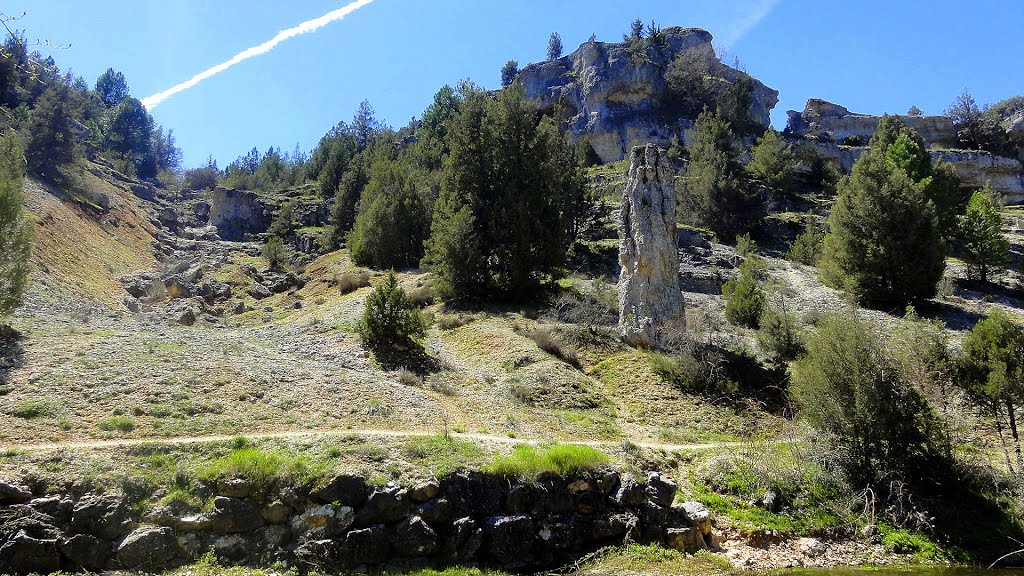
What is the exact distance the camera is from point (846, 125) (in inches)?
3250

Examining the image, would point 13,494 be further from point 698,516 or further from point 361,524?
point 698,516

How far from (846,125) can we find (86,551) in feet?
308

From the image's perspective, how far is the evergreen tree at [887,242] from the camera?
103 ft

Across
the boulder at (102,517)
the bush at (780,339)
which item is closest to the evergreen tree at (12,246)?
the boulder at (102,517)

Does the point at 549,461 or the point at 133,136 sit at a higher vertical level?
the point at 133,136

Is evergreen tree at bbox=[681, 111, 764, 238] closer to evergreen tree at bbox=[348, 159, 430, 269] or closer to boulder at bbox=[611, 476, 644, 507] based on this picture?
evergreen tree at bbox=[348, 159, 430, 269]

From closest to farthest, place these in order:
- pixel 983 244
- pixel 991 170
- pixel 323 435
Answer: pixel 323 435 < pixel 983 244 < pixel 991 170

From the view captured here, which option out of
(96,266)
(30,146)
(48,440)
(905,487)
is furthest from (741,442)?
(30,146)

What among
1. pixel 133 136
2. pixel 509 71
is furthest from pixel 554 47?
pixel 133 136

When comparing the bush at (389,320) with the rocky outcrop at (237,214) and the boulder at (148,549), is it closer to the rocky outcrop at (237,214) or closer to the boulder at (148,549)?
the boulder at (148,549)

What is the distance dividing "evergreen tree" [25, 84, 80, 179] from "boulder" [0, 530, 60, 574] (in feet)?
175

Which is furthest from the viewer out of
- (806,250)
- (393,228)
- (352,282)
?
(806,250)

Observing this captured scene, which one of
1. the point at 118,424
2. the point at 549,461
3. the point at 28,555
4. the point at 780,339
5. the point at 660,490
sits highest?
the point at 780,339

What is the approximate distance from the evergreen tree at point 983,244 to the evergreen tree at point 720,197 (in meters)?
15.0
